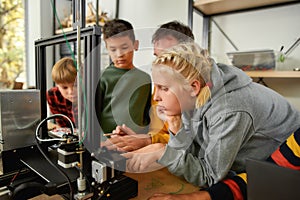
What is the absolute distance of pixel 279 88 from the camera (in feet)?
4.43

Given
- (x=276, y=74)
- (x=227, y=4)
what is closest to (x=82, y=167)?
(x=276, y=74)

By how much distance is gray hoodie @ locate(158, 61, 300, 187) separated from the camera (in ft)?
1.95

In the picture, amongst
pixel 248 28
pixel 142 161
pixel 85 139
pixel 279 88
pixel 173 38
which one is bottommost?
pixel 142 161

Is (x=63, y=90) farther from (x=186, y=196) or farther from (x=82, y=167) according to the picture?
(x=186, y=196)

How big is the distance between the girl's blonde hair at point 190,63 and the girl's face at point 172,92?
22 mm

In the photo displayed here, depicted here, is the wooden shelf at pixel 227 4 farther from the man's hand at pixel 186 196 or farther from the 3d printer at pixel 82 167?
the man's hand at pixel 186 196

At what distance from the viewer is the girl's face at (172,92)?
578 millimetres

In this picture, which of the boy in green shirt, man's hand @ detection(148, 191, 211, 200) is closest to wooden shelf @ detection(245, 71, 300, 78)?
the boy in green shirt

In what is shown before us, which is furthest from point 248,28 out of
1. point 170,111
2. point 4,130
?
point 4,130

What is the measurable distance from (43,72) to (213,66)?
635mm

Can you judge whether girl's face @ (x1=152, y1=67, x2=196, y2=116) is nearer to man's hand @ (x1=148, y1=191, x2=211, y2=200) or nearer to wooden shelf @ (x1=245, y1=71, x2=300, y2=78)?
man's hand @ (x1=148, y1=191, x2=211, y2=200)

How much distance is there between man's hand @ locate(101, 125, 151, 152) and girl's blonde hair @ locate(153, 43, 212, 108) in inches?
12.7

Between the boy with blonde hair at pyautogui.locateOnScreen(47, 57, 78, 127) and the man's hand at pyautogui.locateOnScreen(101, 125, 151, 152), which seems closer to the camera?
the man's hand at pyautogui.locateOnScreen(101, 125, 151, 152)

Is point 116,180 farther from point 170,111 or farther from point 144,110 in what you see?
point 144,110
